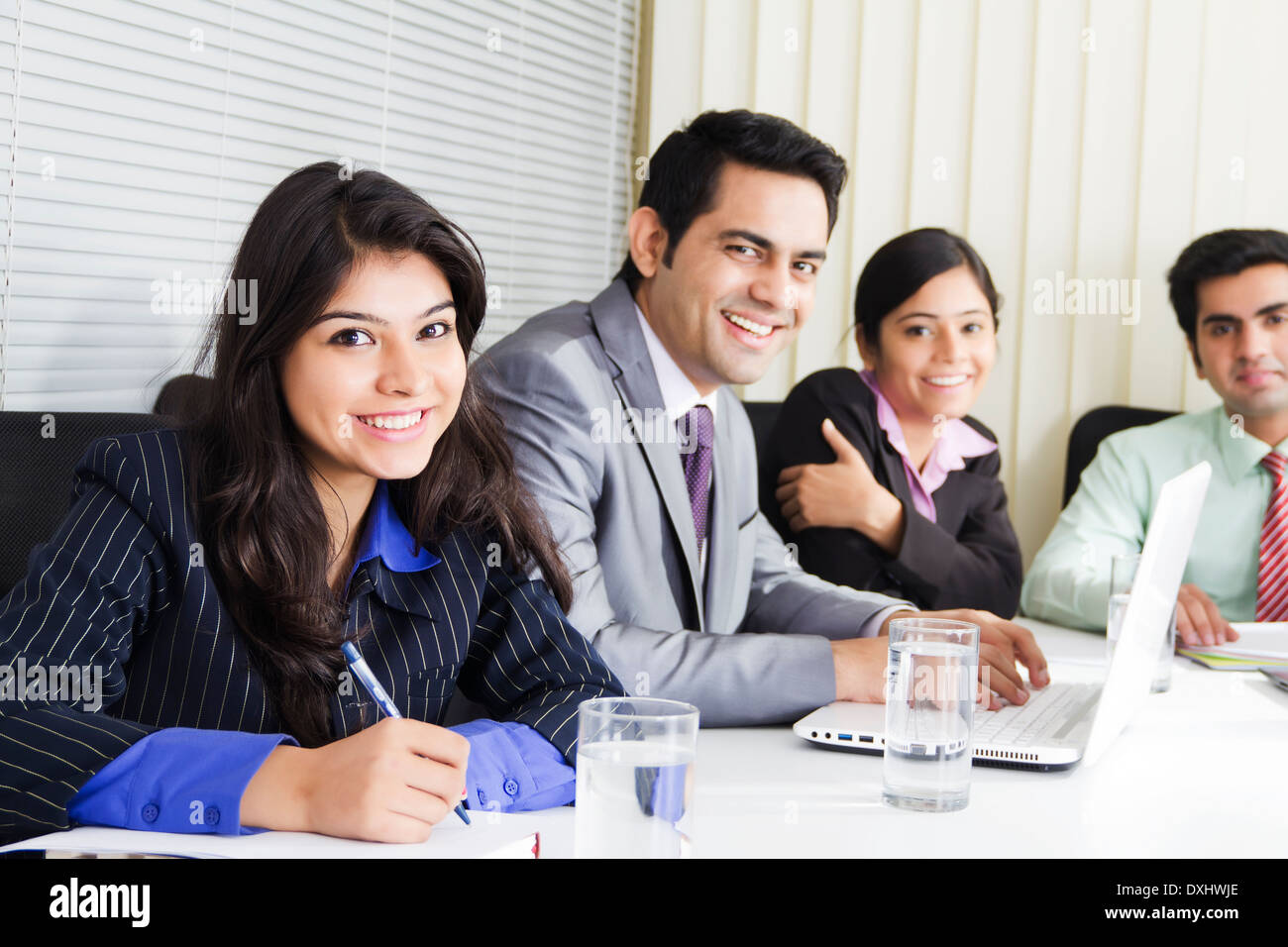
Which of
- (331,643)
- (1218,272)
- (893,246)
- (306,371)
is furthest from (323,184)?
(1218,272)

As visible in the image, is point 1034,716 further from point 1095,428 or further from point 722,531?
point 1095,428

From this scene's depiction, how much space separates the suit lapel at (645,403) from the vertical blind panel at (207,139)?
653mm

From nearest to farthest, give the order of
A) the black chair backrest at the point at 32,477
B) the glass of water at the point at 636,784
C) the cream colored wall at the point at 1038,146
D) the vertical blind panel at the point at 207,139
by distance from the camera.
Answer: the glass of water at the point at 636,784 → the black chair backrest at the point at 32,477 → the vertical blind panel at the point at 207,139 → the cream colored wall at the point at 1038,146

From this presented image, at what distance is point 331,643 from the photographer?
3.76 feet

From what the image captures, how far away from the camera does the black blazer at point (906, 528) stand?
2.16 meters

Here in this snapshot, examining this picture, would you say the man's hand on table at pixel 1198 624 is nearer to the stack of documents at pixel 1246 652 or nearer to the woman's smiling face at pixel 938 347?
the stack of documents at pixel 1246 652

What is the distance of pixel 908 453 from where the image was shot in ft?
8.04

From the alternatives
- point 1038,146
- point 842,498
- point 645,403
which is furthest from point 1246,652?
point 1038,146

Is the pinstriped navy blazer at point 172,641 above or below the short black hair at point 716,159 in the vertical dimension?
below

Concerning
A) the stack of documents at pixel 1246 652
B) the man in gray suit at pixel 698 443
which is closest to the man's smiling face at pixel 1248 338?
the stack of documents at pixel 1246 652

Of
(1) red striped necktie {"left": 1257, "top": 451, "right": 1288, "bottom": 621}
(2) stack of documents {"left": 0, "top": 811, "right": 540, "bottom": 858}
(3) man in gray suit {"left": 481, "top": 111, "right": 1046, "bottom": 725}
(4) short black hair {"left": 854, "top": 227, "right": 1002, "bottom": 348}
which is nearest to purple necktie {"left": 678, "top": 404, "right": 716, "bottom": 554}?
(3) man in gray suit {"left": 481, "top": 111, "right": 1046, "bottom": 725}

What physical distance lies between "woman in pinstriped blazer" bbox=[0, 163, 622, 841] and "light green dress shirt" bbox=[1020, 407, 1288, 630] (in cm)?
124
